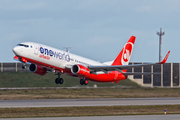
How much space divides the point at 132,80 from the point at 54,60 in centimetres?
5455

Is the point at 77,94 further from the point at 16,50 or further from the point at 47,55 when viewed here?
the point at 16,50

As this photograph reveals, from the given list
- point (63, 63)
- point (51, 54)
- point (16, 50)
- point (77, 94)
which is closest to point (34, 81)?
point (77, 94)

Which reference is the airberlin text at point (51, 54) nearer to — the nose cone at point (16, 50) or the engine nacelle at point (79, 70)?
the engine nacelle at point (79, 70)

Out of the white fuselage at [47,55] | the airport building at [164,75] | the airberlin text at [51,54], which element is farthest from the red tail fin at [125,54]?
the airport building at [164,75]

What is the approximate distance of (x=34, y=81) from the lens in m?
110

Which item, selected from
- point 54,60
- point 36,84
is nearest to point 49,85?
point 36,84

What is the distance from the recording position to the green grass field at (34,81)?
96312 mm

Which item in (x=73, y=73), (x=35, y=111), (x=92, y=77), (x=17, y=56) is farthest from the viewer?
(x=92, y=77)

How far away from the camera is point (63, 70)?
192ft

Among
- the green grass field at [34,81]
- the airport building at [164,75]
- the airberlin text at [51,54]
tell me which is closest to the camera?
the airberlin text at [51,54]

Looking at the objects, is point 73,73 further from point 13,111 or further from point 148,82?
point 148,82

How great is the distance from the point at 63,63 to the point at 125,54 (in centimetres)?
1899

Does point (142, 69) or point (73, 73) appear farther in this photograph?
point (142, 69)

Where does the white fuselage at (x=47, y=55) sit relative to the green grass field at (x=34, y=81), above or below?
above
